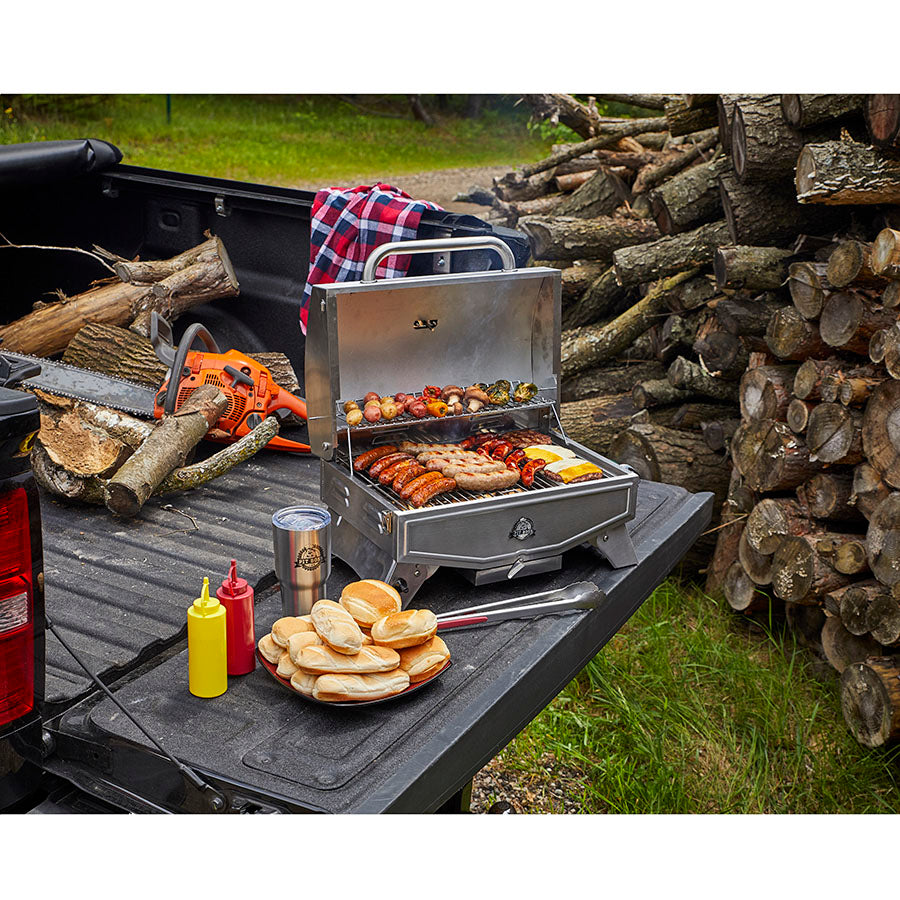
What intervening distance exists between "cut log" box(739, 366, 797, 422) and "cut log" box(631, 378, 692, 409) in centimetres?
53

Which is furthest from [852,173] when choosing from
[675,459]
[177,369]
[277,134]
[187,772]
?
[277,134]

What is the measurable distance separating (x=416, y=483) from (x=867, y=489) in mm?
2143

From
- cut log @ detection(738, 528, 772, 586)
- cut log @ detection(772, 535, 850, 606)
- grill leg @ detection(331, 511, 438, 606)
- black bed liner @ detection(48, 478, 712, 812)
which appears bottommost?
cut log @ detection(738, 528, 772, 586)

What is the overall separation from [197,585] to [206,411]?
1075 mm

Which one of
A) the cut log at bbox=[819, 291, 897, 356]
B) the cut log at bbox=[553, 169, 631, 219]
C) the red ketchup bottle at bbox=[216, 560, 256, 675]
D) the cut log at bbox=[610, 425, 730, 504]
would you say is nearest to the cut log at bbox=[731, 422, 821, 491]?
the cut log at bbox=[610, 425, 730, 504]

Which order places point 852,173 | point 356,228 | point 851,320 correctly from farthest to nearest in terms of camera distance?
point 851,320 → point 852,173 → point 356,228

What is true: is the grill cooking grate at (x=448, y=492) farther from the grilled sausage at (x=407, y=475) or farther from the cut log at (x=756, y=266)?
the cut log at (x=756, y=266)

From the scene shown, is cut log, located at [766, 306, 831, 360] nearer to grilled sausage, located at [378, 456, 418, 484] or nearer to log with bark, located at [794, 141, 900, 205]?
log with bark, located at [794, 141, 900, 205]

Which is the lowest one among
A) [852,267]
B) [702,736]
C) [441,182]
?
[702,736]

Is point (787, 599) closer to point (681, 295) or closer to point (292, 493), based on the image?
point (681, 295)

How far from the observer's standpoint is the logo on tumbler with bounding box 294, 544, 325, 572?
2.41m

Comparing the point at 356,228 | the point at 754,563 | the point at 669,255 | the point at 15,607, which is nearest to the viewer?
the point at 15,607

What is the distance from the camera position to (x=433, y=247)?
2.74m

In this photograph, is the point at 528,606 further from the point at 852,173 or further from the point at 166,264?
the point at 166,264
